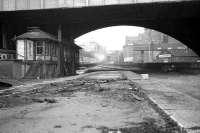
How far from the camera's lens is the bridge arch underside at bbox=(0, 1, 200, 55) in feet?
80.8

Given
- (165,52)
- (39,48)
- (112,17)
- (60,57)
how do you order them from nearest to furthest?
(39,48) → (60,57) → (112,17) → (165,52)

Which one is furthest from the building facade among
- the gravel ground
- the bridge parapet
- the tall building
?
the tall building

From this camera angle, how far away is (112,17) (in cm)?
2914

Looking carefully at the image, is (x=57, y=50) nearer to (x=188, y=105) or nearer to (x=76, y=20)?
(x=76, y=20)

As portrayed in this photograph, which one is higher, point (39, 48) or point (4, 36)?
point (4, 36)

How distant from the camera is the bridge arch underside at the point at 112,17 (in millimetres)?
24641

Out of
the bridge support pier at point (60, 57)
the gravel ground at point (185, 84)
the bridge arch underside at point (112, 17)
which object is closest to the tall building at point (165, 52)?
the bridge arch underside at point (112, 17)

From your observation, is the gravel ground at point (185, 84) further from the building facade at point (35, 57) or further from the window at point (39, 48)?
the window at point (39, 48)

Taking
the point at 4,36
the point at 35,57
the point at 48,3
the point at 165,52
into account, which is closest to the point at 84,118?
the point at 35,57

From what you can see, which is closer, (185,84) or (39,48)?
(185,84)

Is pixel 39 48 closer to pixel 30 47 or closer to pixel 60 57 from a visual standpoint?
pixel 30 47

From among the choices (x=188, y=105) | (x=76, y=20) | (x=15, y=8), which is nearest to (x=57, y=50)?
(x=76, y=20)

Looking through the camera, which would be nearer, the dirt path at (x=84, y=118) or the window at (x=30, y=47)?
the dirt path at (x=84, y=118)

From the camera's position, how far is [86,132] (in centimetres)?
Answer: 459
